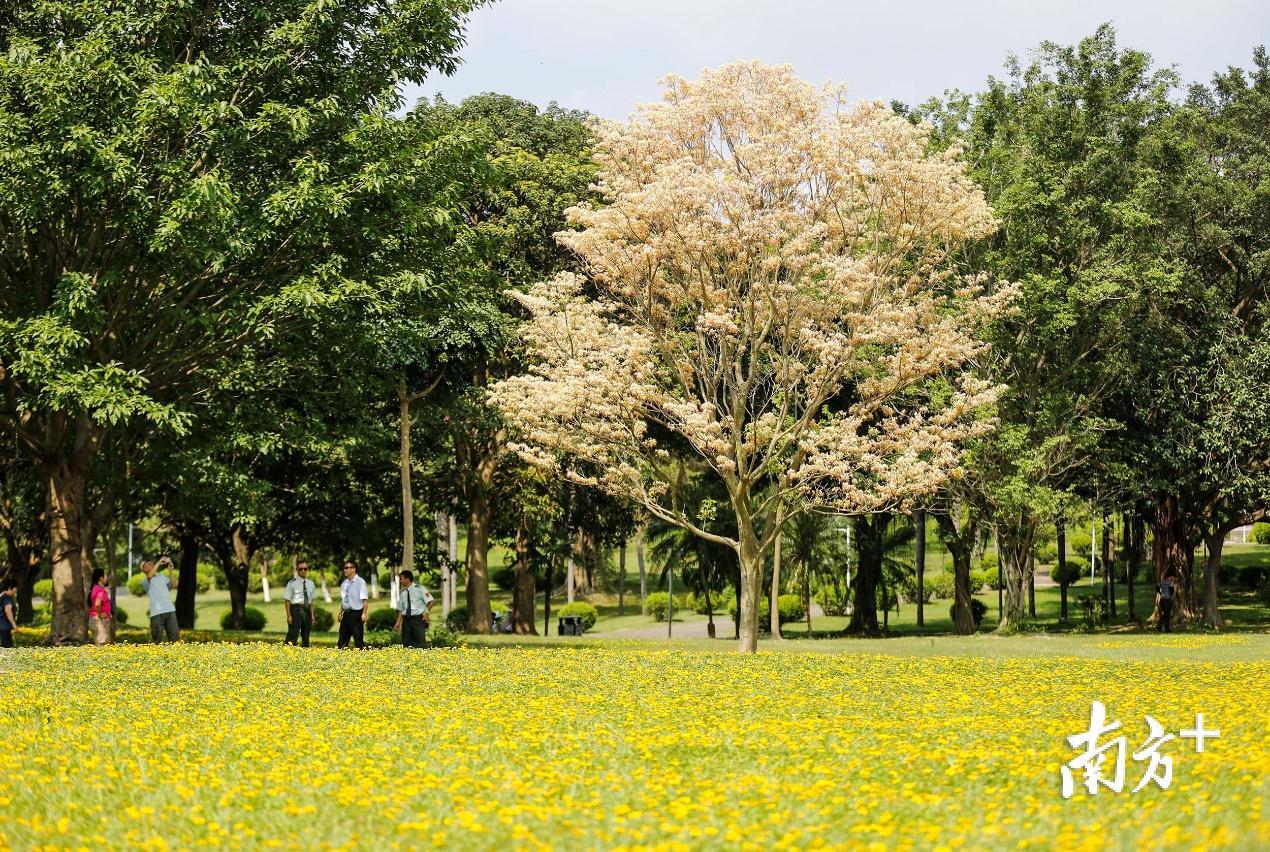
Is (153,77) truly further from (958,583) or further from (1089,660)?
(958,583)

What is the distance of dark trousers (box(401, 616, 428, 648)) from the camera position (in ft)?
86.3

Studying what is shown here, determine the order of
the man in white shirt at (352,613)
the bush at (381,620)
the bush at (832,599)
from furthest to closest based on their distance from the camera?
the bush at (832,599)
the bush at (381,620)
the man in white shirt at (352,613)

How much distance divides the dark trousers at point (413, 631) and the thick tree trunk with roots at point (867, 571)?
27.9m

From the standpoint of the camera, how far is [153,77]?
23406 mm

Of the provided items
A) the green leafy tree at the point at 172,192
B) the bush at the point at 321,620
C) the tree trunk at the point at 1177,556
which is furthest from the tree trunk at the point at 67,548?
the tree trunk at the point at 1177,556

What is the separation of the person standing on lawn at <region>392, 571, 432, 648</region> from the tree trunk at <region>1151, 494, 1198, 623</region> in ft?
109

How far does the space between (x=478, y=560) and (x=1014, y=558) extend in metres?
18.3

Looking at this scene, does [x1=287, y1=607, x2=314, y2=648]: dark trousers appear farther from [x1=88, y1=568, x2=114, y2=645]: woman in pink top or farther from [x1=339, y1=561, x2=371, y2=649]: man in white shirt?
[x1=88, y1=568, x2=114, y2=645]: woman in pink top

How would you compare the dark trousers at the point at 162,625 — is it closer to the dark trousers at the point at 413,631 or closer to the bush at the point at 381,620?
the dark trousers at the point at 413,631

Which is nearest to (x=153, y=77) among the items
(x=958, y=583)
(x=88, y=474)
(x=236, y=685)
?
(x=88, y=474)

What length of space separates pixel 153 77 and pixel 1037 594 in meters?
62.2

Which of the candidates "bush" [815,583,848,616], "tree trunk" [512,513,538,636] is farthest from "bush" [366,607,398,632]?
"bush" [815,583,848,616]

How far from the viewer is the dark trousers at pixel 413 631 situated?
2630 centimetres

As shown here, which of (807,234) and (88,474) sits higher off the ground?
(807,234)
